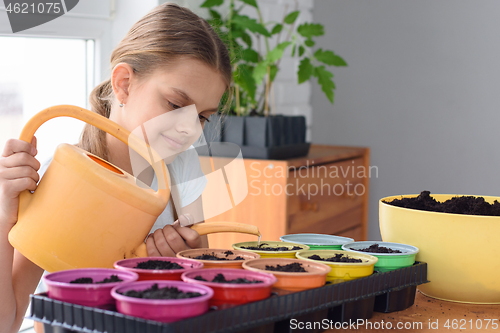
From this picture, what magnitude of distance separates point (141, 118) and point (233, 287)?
0.53m

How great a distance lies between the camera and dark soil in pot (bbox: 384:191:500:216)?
70cm

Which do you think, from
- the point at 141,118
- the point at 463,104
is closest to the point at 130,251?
the point at 141,118

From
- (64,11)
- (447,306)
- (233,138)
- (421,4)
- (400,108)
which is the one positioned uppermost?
(421,4)

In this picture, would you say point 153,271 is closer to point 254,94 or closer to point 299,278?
point 299,278

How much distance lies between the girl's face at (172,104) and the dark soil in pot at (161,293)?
0.48 meters

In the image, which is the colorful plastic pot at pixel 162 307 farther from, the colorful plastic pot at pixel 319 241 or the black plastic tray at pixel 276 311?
the colorful plastic pot at pixel 319 241

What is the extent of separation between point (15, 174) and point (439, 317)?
559 mm

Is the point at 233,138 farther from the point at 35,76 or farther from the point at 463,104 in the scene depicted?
the point at 463,104

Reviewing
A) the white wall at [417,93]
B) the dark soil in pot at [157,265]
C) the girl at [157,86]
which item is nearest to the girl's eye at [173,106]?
the girl at [157,86]

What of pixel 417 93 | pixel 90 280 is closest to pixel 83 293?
pixel 90 280

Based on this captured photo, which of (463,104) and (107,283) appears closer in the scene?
(107,283)

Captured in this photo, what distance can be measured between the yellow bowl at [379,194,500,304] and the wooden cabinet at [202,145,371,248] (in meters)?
0.90

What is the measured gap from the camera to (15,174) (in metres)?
0.61

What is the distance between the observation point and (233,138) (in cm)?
170
